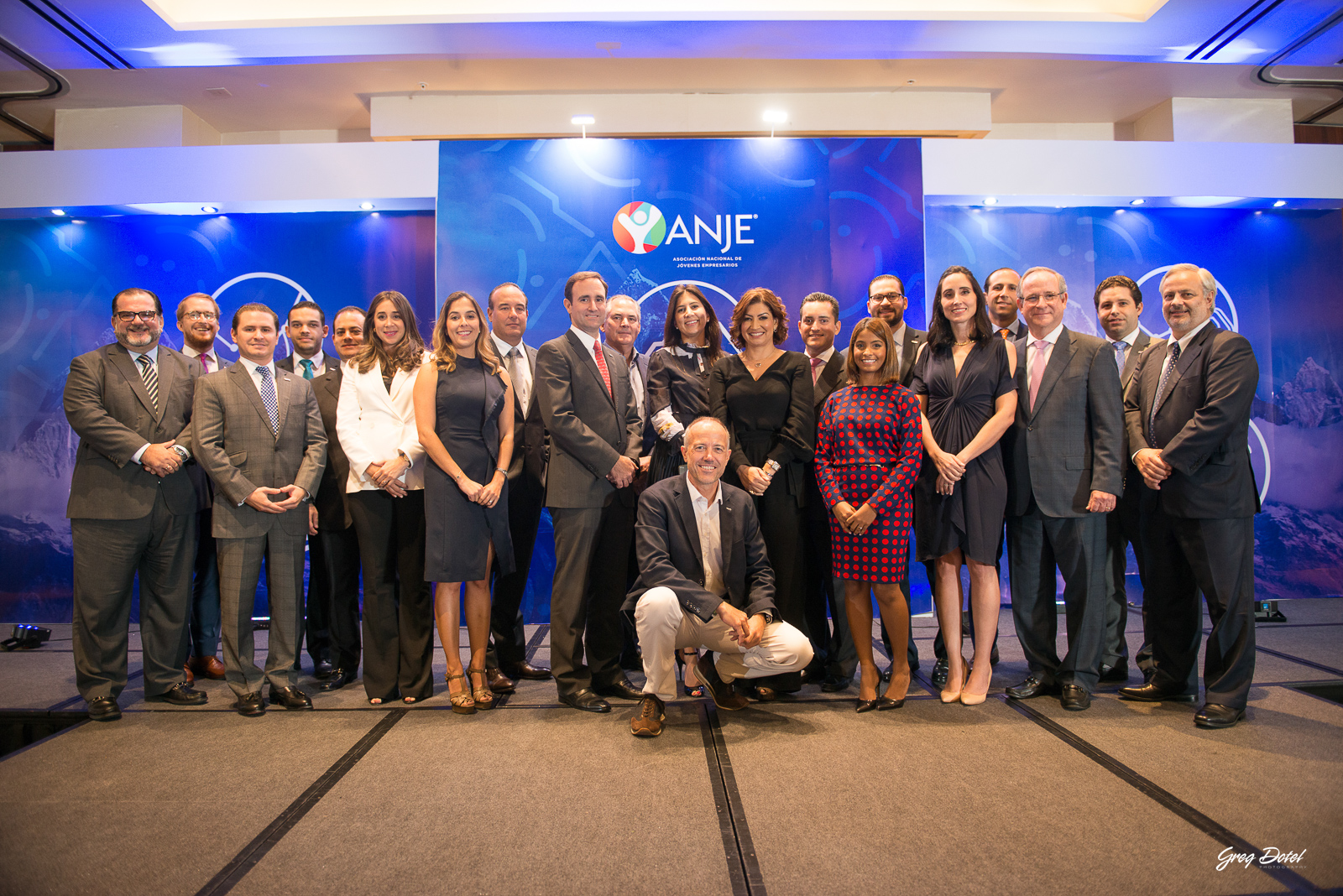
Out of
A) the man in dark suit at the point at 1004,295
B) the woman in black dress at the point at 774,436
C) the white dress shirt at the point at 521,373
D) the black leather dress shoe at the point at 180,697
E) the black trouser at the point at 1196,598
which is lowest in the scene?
the black leather dress shoe at the point at 180,697

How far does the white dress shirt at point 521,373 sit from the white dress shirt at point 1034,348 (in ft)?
7.95

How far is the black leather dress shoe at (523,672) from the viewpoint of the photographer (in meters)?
3.73

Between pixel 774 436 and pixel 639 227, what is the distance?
2.55 metres

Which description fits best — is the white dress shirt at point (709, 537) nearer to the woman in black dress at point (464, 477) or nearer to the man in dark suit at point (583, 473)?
the man in dark suit at point (583, 473)

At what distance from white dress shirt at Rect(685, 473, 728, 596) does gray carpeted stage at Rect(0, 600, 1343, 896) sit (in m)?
0.59

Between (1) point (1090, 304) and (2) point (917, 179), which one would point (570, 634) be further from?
(1) point (1090, 304)

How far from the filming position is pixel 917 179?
206 inches

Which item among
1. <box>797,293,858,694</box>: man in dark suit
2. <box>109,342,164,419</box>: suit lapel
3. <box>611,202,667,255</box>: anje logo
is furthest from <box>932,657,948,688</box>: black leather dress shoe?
<box>109,342,164,419</box>: suit lapel

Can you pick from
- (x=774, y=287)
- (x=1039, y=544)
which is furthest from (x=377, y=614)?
(x=774, y=287)

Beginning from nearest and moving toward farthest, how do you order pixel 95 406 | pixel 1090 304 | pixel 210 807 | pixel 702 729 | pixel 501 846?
1. pixel 501 846
2. pixel 210 807
3. pixel 702 729
4. pixel 95 406
5. pixel 1090 304

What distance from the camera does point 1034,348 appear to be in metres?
3.36

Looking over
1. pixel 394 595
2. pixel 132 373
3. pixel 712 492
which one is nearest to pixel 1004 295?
pixel 712 492

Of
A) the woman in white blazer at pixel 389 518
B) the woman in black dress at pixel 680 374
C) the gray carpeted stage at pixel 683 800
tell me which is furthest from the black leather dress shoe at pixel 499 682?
the woman in black dress at pixel 680 374

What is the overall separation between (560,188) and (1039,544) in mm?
3900
